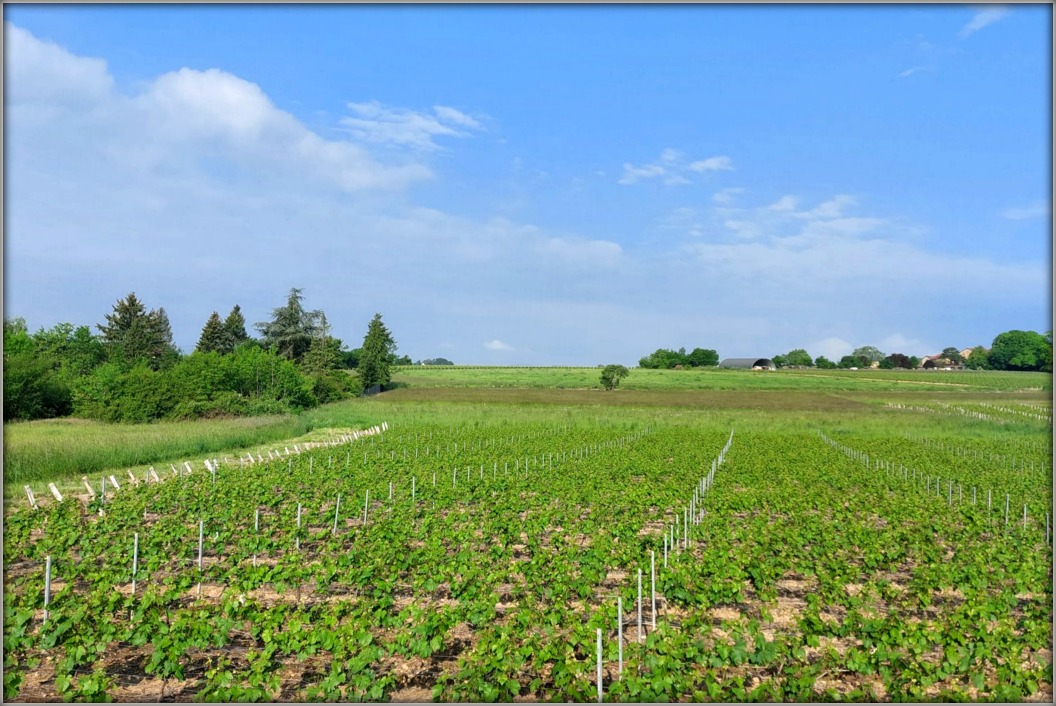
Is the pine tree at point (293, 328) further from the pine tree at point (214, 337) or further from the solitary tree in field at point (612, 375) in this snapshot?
the solitary tree in field at point (612, 375)

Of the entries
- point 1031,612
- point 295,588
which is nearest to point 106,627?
point 295,588

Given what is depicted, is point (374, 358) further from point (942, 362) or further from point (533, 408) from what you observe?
point (942, 362)

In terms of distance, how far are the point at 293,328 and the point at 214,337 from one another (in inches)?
387

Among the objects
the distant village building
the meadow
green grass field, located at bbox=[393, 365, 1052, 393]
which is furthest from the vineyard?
the distant village building

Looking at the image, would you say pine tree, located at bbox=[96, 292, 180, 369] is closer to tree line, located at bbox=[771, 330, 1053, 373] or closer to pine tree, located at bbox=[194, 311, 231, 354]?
pine tree, located at bbox=[194, 311, 231, 354]

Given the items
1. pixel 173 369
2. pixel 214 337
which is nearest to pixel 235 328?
pixel 214 337

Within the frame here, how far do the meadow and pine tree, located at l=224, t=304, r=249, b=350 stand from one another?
72.7 metres

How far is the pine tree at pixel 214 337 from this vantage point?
89312mm

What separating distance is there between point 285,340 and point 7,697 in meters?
86.8

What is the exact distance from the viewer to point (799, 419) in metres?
54.8

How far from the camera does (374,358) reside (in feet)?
288

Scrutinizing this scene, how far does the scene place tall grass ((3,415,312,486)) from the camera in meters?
23.5

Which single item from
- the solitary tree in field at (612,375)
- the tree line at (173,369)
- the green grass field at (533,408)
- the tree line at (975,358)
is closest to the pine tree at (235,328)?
the tree line at (173,369)

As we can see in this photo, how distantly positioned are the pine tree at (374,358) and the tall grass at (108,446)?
148 feet
